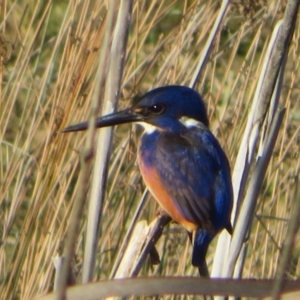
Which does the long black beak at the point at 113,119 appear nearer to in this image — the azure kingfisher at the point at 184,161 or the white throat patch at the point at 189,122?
the azure kingfisher at the point at 184,161

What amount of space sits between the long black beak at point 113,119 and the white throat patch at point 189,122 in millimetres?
201

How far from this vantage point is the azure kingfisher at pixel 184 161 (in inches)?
92.4

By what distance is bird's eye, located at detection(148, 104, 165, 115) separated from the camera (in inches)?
107

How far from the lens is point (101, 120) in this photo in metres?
2.30

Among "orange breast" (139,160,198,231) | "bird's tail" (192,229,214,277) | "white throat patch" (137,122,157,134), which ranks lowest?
"bird's tail" (192,229,214,277)

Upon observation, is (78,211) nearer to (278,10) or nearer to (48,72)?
(48,72)

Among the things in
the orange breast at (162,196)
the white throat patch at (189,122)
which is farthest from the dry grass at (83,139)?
the orange breast at (162,196)

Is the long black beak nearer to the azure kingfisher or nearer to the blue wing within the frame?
the azure kingfisher

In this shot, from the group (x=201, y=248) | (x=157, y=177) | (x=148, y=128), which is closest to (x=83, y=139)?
(x=148, y=128)

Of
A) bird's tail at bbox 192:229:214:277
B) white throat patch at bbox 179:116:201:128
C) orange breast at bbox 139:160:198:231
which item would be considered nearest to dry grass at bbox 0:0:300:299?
white throat patch at bbox 179:116:201:128

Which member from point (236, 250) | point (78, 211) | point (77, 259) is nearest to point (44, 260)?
point (77, 259)

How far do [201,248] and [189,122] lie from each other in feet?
2.15

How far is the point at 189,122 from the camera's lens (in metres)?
2.79

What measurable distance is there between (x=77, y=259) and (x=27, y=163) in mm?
418
